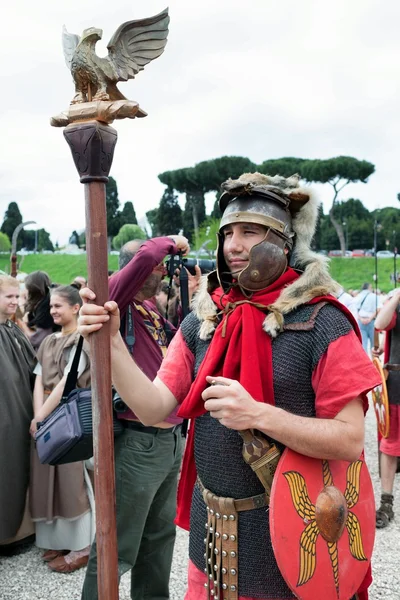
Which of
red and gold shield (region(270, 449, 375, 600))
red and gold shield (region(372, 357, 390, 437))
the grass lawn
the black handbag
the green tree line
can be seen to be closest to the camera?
red and gold shield (region(270, 449, 375, 600))

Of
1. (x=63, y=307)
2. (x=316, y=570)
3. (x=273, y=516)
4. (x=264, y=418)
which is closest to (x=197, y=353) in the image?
(x=264, y=418)

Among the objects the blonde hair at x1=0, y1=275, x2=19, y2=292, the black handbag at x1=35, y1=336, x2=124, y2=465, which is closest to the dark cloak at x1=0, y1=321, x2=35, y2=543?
the blonde hair at x1=0, y1=275, x2=19, y2=292

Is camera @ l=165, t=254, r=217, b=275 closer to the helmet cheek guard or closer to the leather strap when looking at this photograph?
the helmet cheek guard

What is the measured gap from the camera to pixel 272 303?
6.18ft

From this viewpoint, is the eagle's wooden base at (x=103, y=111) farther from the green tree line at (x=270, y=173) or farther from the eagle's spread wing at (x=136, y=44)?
the green tree line at (x=270, y=173)

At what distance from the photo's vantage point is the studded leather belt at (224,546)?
5.93ft

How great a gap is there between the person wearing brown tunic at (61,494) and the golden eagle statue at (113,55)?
7.84 feet

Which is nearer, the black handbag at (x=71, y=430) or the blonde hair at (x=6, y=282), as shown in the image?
the black handbag at (x=71, y=430)

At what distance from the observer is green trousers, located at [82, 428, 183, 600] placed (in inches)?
105

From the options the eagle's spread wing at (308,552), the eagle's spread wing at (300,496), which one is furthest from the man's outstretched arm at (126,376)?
the eagle's spread wing at (308,552)

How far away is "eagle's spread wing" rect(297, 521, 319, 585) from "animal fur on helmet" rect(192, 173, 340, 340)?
1.98ft

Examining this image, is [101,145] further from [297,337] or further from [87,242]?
[297,337]

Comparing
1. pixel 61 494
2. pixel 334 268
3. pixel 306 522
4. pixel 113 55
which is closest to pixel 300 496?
pixel 306 522

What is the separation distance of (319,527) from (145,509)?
4.00 ft
